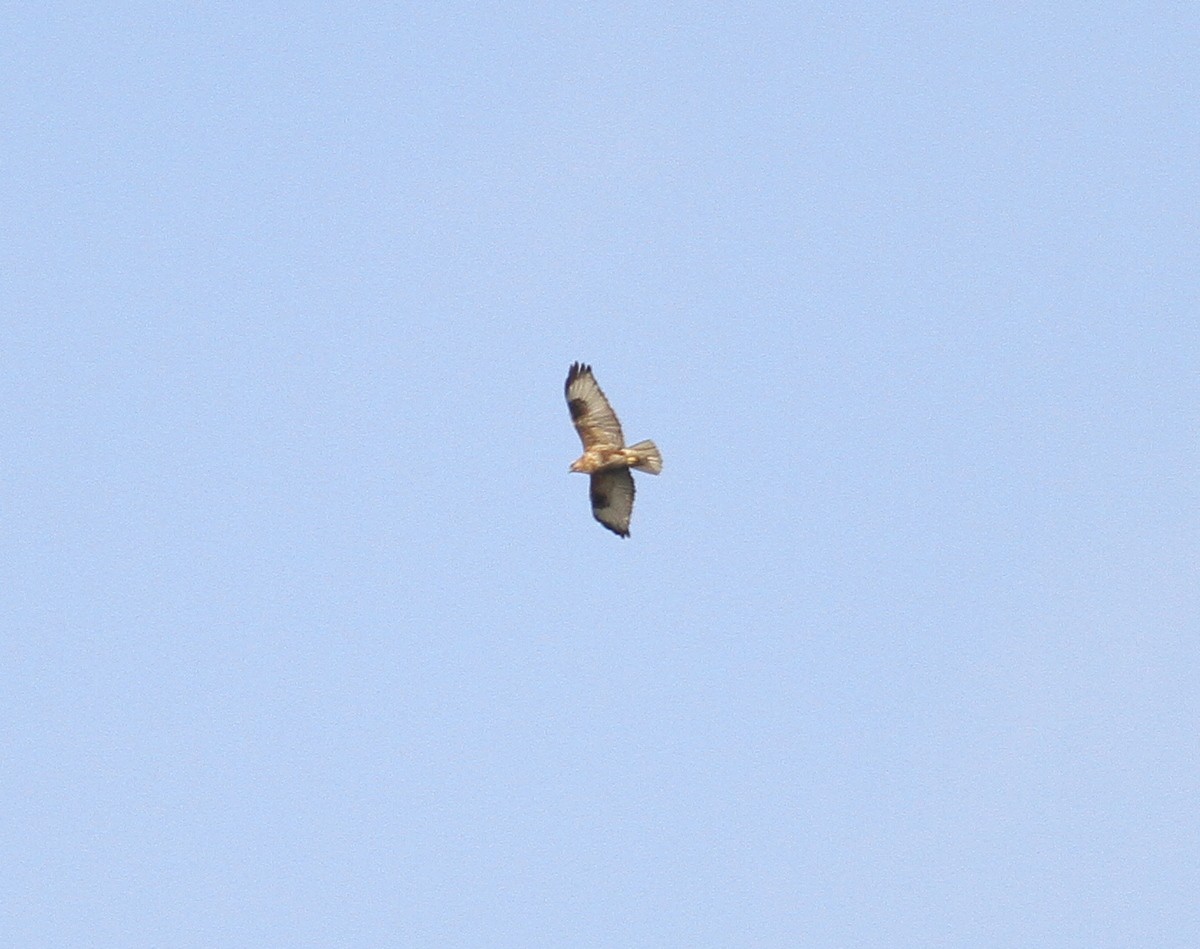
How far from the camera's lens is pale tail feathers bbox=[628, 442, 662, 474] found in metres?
48.4

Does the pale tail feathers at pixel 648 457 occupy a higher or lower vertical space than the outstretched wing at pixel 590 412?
lower

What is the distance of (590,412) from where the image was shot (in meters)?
49.0

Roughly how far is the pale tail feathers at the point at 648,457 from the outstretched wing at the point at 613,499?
0.58 metres

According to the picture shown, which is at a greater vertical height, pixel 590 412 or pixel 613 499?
pixel 590 412

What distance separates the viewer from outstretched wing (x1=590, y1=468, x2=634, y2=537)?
1932 inches

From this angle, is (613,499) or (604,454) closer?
(604,454)

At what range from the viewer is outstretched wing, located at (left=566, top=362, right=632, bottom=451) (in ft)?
160

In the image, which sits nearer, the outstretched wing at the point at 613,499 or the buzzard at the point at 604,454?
the buzzard at the point at 604,454

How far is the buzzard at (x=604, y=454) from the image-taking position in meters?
48.5

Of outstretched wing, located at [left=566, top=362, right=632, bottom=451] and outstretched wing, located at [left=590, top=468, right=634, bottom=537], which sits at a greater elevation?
outstretched wing, located at [left=566, top=362, right=632, bottom=451]

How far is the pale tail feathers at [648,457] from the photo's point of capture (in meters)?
48.4

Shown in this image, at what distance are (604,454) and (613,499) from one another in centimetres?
105

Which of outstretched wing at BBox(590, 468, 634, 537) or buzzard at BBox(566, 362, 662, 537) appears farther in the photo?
outstretched wing at BBox(590, 468, 634, 537)

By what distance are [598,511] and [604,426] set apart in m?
1.64
